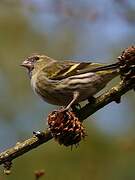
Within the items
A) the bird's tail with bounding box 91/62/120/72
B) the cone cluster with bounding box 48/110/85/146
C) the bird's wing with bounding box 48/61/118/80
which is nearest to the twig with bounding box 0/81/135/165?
the cone cluster with bounding box 48/110/85/146

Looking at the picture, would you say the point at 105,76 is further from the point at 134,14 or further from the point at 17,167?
the point at 17,167

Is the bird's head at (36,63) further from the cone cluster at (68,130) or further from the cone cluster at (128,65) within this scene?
the cone cluster at (128,65)

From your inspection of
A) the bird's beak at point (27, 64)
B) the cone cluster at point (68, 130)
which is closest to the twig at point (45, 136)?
the cone cluster at point (68, 130)

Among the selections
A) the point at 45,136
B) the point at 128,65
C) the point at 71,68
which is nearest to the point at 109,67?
the point at 128,65

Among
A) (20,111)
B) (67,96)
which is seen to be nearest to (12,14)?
(20,111)

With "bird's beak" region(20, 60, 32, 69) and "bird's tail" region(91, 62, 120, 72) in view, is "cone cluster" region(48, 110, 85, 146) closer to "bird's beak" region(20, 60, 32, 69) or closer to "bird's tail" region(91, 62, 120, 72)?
"bird's tail" region(91, 62, 120, 72)

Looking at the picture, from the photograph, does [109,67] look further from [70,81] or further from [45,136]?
[70,81]

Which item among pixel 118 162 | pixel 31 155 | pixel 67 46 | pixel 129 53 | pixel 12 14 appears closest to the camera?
pixel 129 53
